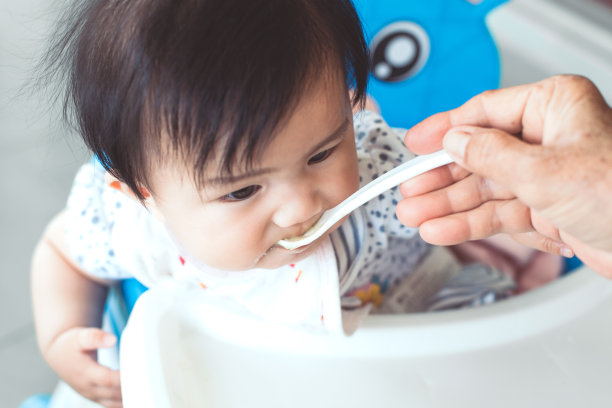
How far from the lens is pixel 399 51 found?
76 cm

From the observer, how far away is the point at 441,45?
75 centimetres

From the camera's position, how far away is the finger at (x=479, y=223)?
0.46 meters

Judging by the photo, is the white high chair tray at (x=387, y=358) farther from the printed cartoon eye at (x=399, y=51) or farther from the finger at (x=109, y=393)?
the printed cartoon eye at (x=399, y=51)

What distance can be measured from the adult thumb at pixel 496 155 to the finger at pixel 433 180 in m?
0.08

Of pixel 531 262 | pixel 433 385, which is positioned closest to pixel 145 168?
pixel 433 385

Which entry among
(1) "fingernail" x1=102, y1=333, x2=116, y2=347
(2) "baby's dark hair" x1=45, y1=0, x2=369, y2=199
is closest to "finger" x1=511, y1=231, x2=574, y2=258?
(2) "baby's dark hair" x1=45, y1=0, x2=369, y2=199

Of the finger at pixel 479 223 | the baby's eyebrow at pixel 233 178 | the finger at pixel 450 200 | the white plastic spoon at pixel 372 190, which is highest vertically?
the baby's eyebrow at pixel 233 178

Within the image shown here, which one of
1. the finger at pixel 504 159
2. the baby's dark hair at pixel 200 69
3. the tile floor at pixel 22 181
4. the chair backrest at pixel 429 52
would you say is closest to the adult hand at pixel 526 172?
the finger at pixel 504 159

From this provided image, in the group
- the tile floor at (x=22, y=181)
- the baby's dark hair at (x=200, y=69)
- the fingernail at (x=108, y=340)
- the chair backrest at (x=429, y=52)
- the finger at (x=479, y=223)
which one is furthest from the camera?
the tile floor at (x=22, y=181)

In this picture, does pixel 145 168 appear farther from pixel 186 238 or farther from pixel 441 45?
pixel 441 45

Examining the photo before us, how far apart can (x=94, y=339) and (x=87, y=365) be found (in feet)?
0.11

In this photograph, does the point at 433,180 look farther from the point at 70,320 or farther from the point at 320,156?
the point at 70,320

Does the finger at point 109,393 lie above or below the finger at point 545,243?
below

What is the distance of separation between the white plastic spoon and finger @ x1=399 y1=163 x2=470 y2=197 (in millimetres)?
36
